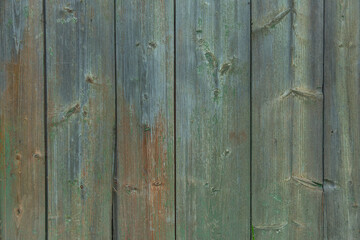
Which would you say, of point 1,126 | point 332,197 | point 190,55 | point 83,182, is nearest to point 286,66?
point 190,55

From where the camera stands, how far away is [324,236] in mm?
1358

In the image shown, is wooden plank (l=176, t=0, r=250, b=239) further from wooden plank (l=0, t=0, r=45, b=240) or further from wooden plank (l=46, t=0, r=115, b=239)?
wooden plank (l=0, t=0, r=45, b=240)

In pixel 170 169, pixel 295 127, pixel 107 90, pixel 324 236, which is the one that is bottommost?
pixel 324 236

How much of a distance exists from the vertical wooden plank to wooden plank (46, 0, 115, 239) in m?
0.78

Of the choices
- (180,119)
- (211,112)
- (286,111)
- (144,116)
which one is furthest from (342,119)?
(144,116)

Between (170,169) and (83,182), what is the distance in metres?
0.31

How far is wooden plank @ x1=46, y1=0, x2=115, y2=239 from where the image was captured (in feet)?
4.27

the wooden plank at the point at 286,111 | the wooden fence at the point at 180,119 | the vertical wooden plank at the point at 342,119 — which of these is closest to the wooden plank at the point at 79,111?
the wooden fence at the point at 180,119

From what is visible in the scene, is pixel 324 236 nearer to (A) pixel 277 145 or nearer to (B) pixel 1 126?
(A) pixel 277 145

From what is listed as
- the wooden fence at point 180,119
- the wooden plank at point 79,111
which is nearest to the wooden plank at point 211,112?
the wooden fence at point 180,119

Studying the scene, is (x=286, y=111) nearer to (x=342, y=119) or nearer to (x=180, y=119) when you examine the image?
(x=342, y=119)

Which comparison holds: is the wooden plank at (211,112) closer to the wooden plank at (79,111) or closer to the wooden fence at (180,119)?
the wooden fence at (180,119)

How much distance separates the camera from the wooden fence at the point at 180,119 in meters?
1.30

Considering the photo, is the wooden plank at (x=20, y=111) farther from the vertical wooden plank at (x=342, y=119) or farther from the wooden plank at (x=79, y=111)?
the vertical wooden plank at (x=342, y=119)
